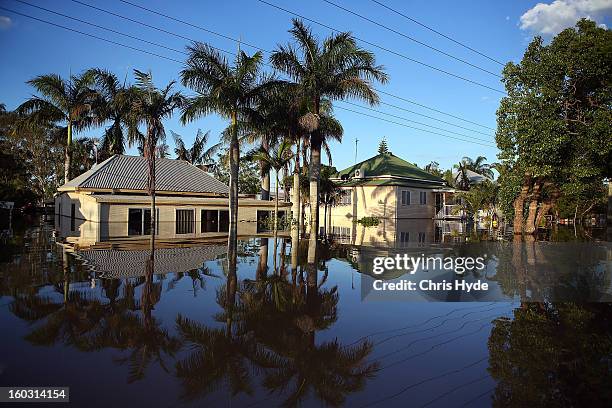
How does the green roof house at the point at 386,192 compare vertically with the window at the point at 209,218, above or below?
above

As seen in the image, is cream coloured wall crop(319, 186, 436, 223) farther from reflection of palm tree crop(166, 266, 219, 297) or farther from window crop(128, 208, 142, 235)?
reflection of palm tree crop(166, 266, 219, 297)

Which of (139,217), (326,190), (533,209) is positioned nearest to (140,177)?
(139,217)

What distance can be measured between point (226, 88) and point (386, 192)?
2093 cm

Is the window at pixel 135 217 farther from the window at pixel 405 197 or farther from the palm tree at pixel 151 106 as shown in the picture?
the window at pixel 405 197

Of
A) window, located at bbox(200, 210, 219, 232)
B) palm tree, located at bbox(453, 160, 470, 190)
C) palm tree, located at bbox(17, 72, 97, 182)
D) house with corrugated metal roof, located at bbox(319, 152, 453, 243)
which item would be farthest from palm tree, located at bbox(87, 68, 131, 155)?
palm tree, located at bbox(453, 160, 470, 190)

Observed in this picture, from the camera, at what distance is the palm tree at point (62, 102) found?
31719 mm

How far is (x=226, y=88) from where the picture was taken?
21.1 meters

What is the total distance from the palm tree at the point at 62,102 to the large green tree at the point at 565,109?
29.4 metres

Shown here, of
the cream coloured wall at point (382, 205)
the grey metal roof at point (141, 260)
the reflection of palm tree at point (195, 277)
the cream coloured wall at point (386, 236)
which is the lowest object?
the reflection of palm tree at point (195, 277)


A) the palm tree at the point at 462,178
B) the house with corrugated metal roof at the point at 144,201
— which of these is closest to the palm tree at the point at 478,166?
the palm tree at the point at 462,178

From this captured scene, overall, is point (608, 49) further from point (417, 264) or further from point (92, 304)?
point (92, 304)

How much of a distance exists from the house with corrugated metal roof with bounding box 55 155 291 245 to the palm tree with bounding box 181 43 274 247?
6.18 metres

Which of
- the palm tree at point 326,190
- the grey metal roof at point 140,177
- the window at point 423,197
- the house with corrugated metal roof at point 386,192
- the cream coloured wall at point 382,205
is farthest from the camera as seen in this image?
the window at point 423,197

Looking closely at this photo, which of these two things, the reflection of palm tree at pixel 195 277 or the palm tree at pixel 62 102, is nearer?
the reflection of palm tree at pixel 195 277
